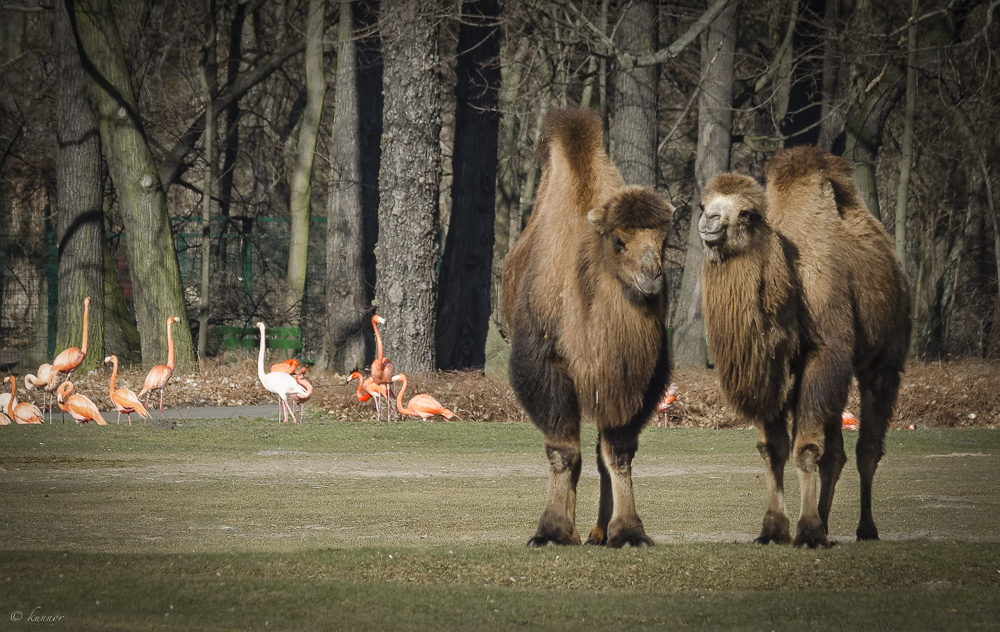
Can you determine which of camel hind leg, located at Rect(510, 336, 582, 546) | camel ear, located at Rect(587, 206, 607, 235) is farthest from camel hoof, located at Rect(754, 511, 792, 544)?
camel ear, located at Rect(587, 206, 607, 235)

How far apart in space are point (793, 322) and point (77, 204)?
19.0 m

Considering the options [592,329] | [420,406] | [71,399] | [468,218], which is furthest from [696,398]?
[592,329]

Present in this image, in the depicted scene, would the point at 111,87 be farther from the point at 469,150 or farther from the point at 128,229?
the point at 469,150

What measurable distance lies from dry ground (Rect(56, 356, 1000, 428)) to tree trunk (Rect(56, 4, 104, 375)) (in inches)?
110

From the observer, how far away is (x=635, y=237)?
22.6 feet

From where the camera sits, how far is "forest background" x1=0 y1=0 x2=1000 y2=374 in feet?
63.4

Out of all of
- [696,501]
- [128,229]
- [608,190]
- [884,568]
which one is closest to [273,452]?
[696,501]

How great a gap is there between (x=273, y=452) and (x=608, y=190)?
7107 mm

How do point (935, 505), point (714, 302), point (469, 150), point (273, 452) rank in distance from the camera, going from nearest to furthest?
point (714, 302)
point (935, 505)
point (273, 452)
point (469, 150)

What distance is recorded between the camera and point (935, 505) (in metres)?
9.96

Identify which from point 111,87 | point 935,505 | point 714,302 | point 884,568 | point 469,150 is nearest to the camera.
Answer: point 884,568

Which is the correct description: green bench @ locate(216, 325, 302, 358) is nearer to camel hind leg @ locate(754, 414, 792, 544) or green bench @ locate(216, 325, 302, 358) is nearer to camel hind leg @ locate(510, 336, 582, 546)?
camel hind leg @ locate(510, 336, 582, 546)

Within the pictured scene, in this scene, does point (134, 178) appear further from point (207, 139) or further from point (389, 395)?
point (389, 395)

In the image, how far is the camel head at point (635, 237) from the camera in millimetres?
6777
